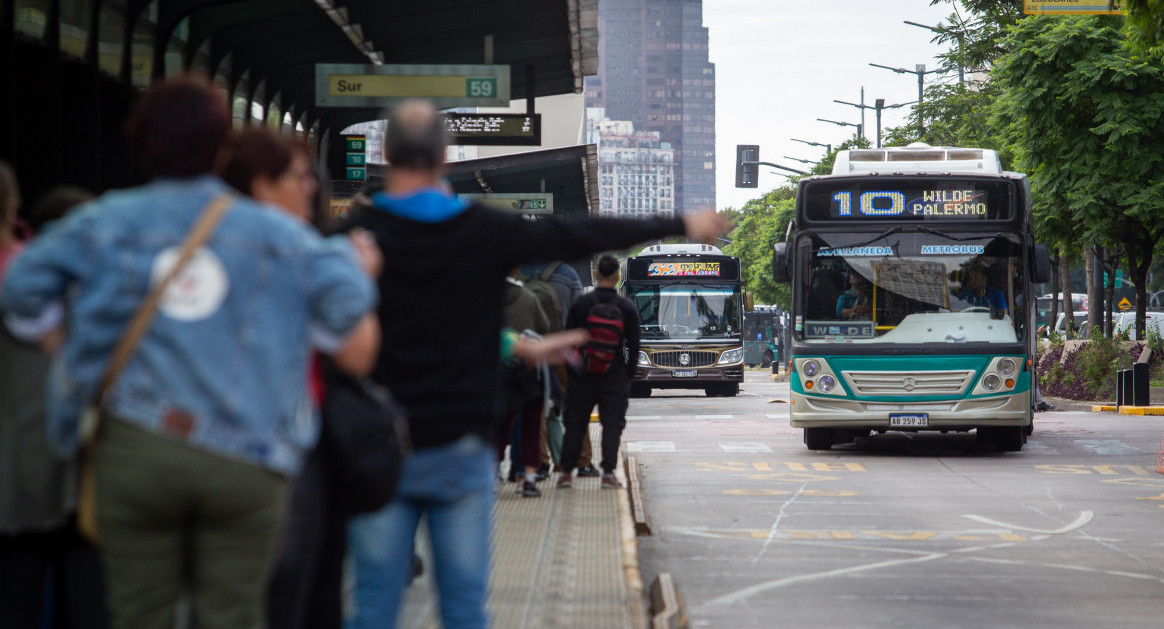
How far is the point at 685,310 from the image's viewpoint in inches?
1255

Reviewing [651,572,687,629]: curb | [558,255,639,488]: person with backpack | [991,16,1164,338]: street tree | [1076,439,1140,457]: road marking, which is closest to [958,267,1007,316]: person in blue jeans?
[1076,439,1140,457]: road marking

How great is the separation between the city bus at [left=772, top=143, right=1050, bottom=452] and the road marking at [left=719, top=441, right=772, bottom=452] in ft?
3.48

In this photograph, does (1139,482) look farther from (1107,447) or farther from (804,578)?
(804,578)

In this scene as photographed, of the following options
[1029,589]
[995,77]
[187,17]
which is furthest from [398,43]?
[995,77]

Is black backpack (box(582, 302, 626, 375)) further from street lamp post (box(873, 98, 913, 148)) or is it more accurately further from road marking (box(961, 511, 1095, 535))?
street lamp post (box(873, 98, 913, 148))

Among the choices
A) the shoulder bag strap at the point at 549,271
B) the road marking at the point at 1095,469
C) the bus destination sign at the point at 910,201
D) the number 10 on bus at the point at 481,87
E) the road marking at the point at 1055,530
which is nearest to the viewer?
the road marking at the point at 1055,530

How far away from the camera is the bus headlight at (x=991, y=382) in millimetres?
16375

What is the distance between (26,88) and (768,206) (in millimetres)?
82920

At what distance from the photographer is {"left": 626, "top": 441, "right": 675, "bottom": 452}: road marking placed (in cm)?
1756

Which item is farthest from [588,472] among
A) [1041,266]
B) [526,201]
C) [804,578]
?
[526,201]

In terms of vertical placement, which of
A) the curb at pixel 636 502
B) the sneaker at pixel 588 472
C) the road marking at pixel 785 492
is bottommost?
the road marking at pixel 785 492

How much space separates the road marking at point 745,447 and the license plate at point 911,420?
5.77 feet

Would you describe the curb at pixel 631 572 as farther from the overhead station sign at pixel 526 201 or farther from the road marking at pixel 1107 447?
the overhead station sign at pixel 526 201

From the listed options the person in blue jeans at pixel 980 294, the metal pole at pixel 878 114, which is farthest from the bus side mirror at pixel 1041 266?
the metal pole at pixel 878 114
